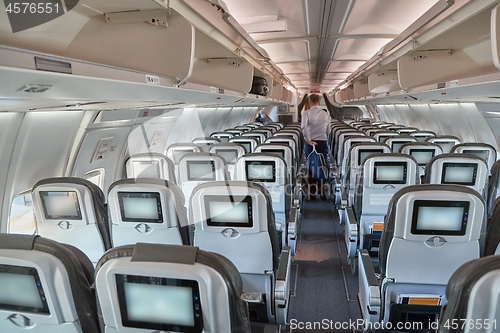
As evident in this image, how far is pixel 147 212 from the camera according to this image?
3.04 m

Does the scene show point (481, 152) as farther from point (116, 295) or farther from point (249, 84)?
point (116, 295)

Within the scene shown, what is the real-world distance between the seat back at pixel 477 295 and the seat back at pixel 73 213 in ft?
9.55

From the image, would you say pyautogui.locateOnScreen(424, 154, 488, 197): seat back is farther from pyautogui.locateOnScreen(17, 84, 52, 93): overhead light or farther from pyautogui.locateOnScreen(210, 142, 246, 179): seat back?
pyautogui.locateOnScreen(17, 84, 52, 93): overhead light

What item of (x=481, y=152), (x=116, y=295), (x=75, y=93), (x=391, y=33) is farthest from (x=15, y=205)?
(x=481, y=152)

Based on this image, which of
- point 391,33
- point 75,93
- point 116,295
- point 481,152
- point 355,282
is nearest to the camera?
point 116,295

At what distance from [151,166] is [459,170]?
465 centimetres

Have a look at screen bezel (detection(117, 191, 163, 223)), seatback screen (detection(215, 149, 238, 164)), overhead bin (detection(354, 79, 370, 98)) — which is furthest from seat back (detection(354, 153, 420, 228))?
overhead bin (detection(354, 79, 370, 98))

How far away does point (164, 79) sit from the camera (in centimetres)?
266

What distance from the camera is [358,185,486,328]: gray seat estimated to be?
2.52m

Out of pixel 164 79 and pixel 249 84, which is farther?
pixel 249 84

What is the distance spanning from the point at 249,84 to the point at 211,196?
153 inches

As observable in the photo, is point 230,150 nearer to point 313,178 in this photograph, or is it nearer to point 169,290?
point 313,178

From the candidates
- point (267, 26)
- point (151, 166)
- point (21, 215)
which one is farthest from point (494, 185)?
point (21, 215)

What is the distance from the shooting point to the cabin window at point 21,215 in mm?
Result: 3834
